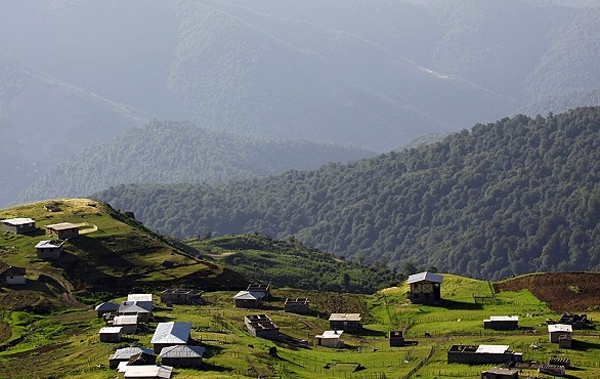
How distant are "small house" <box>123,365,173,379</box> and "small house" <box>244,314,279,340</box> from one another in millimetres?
15977

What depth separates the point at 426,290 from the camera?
9400 cm

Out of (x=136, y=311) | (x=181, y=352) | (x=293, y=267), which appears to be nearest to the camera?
(x=181, y=352)

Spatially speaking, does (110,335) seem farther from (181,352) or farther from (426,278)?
(426,278)

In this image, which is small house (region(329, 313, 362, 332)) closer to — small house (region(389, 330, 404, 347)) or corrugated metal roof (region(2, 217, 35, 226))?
small house (region(389, 330, 404, 347))

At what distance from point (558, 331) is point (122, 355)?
2660 cm

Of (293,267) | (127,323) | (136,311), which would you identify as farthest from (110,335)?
(293,267)

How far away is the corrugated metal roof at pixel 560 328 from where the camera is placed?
7244 centimetres

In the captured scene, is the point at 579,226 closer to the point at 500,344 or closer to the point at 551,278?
the point at 551,278

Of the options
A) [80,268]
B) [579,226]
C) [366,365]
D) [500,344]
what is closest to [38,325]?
[80,268]

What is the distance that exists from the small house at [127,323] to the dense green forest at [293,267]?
5150 centimetres

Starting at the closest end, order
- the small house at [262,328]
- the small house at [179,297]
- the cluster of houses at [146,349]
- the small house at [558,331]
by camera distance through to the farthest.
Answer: the cluster of houses at [146,349] < the small house at [558,331] < the small house at [262,328] < the small house at [179,297]

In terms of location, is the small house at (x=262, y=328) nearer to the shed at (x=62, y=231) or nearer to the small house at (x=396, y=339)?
the small house at (x=396, y=339)

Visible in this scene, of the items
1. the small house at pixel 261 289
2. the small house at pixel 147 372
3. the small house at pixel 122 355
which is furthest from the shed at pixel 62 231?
the small house at pixel 147 372

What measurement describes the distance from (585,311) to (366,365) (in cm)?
2152
